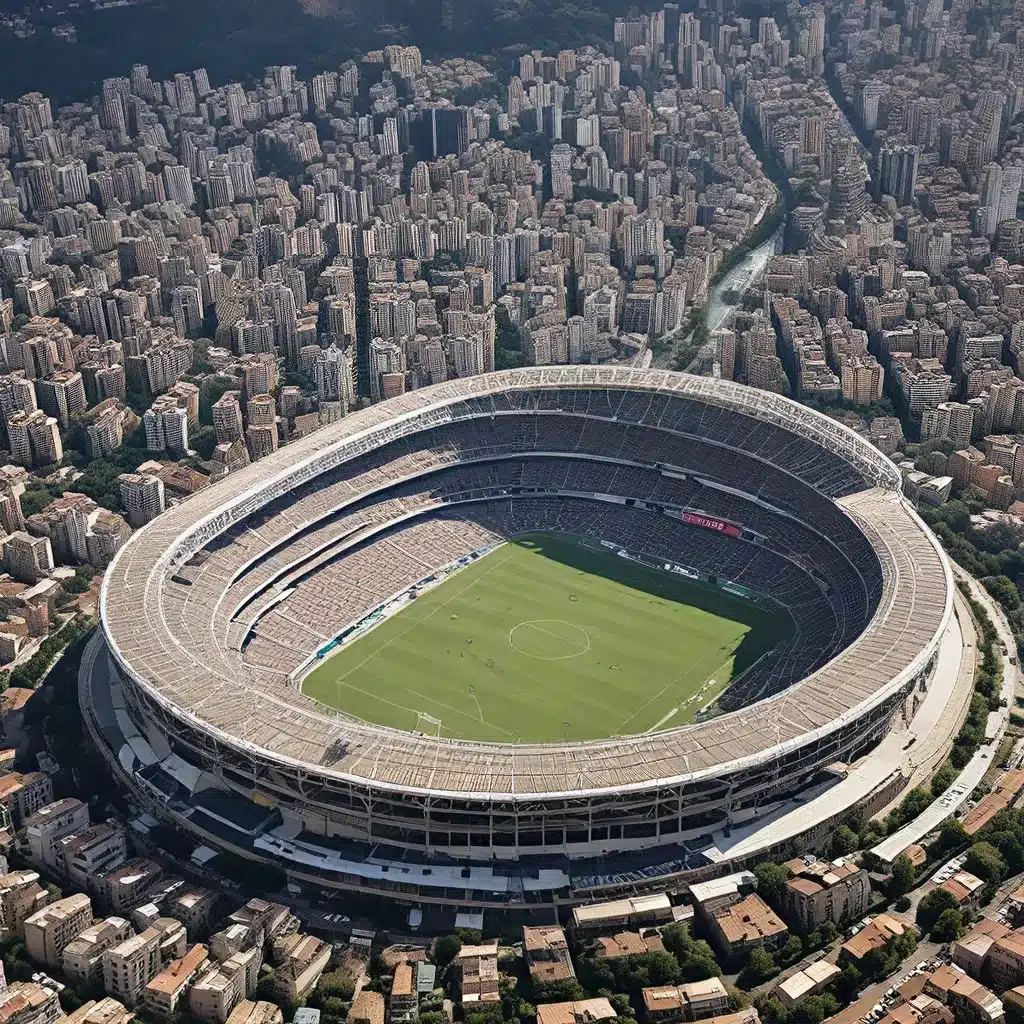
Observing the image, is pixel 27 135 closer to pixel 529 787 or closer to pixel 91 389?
pixel 91 389

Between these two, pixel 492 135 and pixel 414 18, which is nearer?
pixel 492 135

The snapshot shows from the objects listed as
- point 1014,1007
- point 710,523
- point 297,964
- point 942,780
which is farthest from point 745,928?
point 710,523

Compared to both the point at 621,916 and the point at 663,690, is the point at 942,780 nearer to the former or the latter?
the point at 663,690

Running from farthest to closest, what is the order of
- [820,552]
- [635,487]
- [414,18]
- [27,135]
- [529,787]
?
[414,18] → [27,135] → [635,487] → [820,552] → [529,787]

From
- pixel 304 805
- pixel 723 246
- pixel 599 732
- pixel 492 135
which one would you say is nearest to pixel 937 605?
pixel 599 732

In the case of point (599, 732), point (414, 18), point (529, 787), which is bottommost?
point (599, 732)

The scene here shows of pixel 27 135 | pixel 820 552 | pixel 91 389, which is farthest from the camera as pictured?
pixel 27 135
